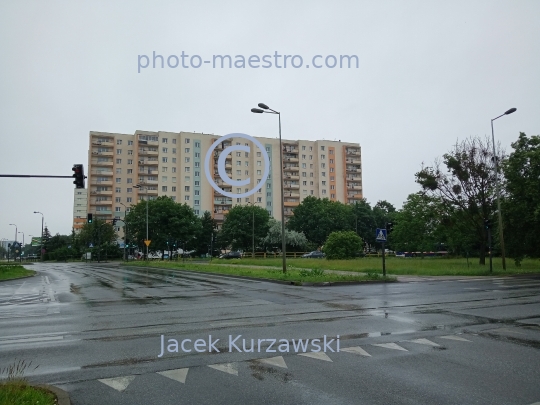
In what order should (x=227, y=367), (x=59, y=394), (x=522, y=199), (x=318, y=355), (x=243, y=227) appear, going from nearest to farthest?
(x=59, y=394) < (x=227, y=367) < (x=318, y=355) < (x=522, y=199) < (x=243, y=227)

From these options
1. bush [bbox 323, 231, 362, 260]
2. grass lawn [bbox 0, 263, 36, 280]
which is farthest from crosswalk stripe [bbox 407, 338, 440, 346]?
bush [bbox 323, 231, 362, 260]

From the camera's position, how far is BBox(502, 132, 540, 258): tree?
31314mm

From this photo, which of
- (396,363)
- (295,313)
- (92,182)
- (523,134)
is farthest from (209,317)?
(92,182)

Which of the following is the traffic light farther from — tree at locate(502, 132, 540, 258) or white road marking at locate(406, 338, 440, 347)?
tree at locate(502, 132, 540, 258)

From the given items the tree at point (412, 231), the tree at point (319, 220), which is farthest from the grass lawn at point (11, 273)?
the tree at point (319, 220)

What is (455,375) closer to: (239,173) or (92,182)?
(239,173)

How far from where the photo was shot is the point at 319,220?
8875cm

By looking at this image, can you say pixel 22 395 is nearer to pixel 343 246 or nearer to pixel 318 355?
pixel 318 355

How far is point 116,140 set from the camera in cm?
10062

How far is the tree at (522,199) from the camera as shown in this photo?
103ft

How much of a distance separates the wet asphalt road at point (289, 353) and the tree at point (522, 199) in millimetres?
21967

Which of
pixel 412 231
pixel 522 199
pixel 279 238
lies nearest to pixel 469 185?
pixel 522 199

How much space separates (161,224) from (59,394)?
238ft

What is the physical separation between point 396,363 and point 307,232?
280ft
